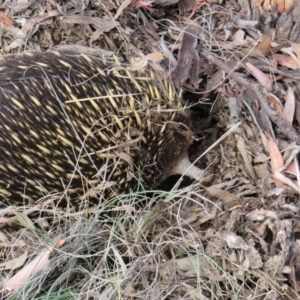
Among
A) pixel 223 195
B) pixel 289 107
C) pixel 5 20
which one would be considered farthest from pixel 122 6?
pixel 223 195

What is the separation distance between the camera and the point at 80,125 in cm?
197

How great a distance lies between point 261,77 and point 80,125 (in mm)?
687

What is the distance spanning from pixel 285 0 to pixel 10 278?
57.2 inches

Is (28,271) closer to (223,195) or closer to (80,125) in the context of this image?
(80,125)

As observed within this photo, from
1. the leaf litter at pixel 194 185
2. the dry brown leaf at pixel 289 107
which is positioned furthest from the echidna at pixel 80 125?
the dry brown leaf at pixel 289 107

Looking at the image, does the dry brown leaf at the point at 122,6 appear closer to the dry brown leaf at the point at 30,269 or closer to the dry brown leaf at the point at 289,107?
the dry brown leaf at the point at 289,107

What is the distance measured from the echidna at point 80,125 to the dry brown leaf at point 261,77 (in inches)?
11.6

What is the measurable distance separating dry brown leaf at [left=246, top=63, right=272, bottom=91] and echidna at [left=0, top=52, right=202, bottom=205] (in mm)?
294

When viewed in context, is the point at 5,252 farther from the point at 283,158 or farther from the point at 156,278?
the point at 283,158

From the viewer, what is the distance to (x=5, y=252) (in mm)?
1930

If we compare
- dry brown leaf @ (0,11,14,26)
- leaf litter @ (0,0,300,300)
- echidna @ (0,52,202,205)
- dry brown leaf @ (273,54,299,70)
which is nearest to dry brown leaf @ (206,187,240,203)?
leaf litter @ (0,0,300,300)

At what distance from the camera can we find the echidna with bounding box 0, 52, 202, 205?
1.92 meters

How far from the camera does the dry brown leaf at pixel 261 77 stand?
2.07 meters

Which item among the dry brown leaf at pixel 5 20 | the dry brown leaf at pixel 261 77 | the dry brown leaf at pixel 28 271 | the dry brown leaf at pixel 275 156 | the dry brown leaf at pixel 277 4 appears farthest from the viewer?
the dry brown leaf at pixel 5 20
